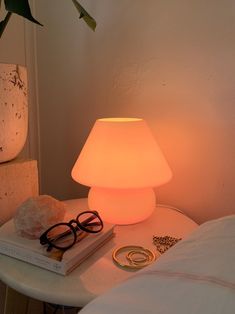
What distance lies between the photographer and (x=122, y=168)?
30.3 inches

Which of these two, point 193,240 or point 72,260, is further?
point 72,260

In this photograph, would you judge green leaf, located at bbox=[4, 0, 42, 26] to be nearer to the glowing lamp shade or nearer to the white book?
the glowing lamp shade

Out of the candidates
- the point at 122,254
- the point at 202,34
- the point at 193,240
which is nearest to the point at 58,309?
the point at 122,254

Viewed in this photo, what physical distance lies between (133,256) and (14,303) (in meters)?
0.43

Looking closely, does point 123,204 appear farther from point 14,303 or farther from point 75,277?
point 14,303

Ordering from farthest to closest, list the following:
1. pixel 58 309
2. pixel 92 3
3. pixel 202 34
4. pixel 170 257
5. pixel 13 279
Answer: pixel 58 309
pixel 92 3
pixel 202 34
pixel 13 279
pixel 170 257

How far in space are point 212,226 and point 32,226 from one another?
394mm

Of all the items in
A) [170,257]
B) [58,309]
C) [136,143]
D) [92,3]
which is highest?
[92,3]

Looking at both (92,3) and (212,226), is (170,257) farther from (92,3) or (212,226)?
(92,3)

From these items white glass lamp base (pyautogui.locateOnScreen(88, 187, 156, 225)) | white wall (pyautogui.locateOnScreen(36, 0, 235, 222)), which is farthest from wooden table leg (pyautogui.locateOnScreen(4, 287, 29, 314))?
white wall (pyautogui.locateOnScreen(36, 0, 235, 222))

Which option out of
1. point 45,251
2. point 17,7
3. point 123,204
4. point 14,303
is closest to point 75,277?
point 45,251

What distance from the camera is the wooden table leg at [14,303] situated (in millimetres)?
846

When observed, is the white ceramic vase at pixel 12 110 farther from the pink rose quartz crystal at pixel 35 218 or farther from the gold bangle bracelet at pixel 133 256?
the gold bangle bracelet at pixel 133 256

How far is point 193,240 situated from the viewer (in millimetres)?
512
